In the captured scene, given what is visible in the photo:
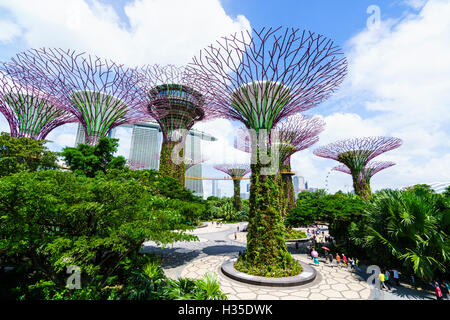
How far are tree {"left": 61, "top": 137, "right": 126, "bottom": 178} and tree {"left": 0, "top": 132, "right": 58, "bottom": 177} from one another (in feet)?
7.95

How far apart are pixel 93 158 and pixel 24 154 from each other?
4601mm

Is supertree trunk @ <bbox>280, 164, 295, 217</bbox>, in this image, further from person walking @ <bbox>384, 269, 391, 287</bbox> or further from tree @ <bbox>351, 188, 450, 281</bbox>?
person walking @ <bbox>384, 269, 391, 287</bbox>

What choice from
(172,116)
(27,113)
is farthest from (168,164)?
(27,113)

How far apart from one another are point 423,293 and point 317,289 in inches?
157

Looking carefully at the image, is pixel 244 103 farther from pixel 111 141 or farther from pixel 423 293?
pixel 423 293

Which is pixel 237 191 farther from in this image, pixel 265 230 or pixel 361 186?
pixel 265 230

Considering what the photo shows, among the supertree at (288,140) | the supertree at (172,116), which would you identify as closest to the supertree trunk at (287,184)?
the supertree at (288,140)

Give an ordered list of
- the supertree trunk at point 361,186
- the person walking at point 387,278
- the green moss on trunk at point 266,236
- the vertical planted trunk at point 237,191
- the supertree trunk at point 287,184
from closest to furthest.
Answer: the person walking at point 387,278 → the green moss on trunk at point 266,236 → the supertree trunk at point 287,184 → the supertree trunk at point 361,186 → the vertical planted trunk at point 237,191

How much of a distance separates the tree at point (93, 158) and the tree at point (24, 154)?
95.4 inches

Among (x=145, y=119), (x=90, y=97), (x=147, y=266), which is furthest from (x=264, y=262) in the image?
(x=90, y=97)

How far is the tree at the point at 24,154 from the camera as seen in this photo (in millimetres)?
12798

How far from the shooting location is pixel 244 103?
33.5 ft

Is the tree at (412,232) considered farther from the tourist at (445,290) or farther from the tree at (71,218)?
the tree at (71,218)
